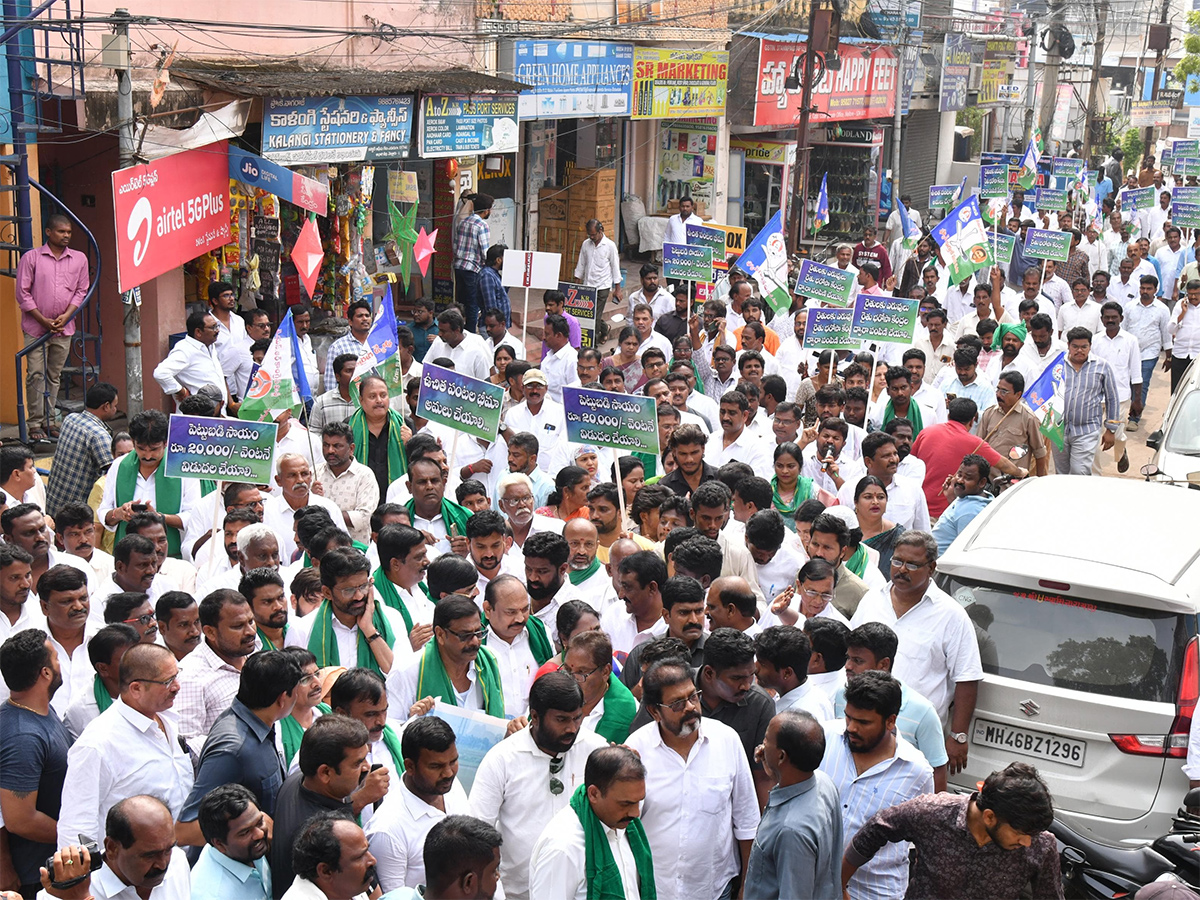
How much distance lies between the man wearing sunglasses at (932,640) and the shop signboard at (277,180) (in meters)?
8.16

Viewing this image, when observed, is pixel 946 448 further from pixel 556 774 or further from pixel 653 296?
pixel 653 296

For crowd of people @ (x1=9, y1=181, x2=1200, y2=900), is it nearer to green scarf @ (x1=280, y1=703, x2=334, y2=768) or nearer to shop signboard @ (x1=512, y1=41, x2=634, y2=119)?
green scarf @ (x1=280, y1=703, x2=334, y2=768)

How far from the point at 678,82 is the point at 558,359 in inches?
468

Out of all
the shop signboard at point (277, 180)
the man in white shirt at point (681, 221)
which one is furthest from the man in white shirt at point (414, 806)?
the man in white shirt at point (681, 221)

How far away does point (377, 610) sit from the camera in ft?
20.2

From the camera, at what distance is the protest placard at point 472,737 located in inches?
207

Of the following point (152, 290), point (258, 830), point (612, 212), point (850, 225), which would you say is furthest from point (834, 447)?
point (850, 225)

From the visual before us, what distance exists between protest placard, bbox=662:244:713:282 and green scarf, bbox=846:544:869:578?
7033 millimetres

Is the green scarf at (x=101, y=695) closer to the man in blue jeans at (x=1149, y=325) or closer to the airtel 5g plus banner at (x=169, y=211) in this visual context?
the airtel 5g plus banner at (x=169, y=211)

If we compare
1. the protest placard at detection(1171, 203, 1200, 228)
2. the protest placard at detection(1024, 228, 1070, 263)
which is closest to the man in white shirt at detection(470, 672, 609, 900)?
the protest placard at detection(1024, 228, 1070, 263)

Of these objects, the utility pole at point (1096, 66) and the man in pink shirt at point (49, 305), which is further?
the utility pole at point (1096, 66)

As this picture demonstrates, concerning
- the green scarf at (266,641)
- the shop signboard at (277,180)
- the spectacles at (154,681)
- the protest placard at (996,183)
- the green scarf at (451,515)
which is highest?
the shop signboard at (277,180)

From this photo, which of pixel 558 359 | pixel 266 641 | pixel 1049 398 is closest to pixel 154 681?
pixel 266 641

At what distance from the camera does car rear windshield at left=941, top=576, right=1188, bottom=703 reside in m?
5.96
